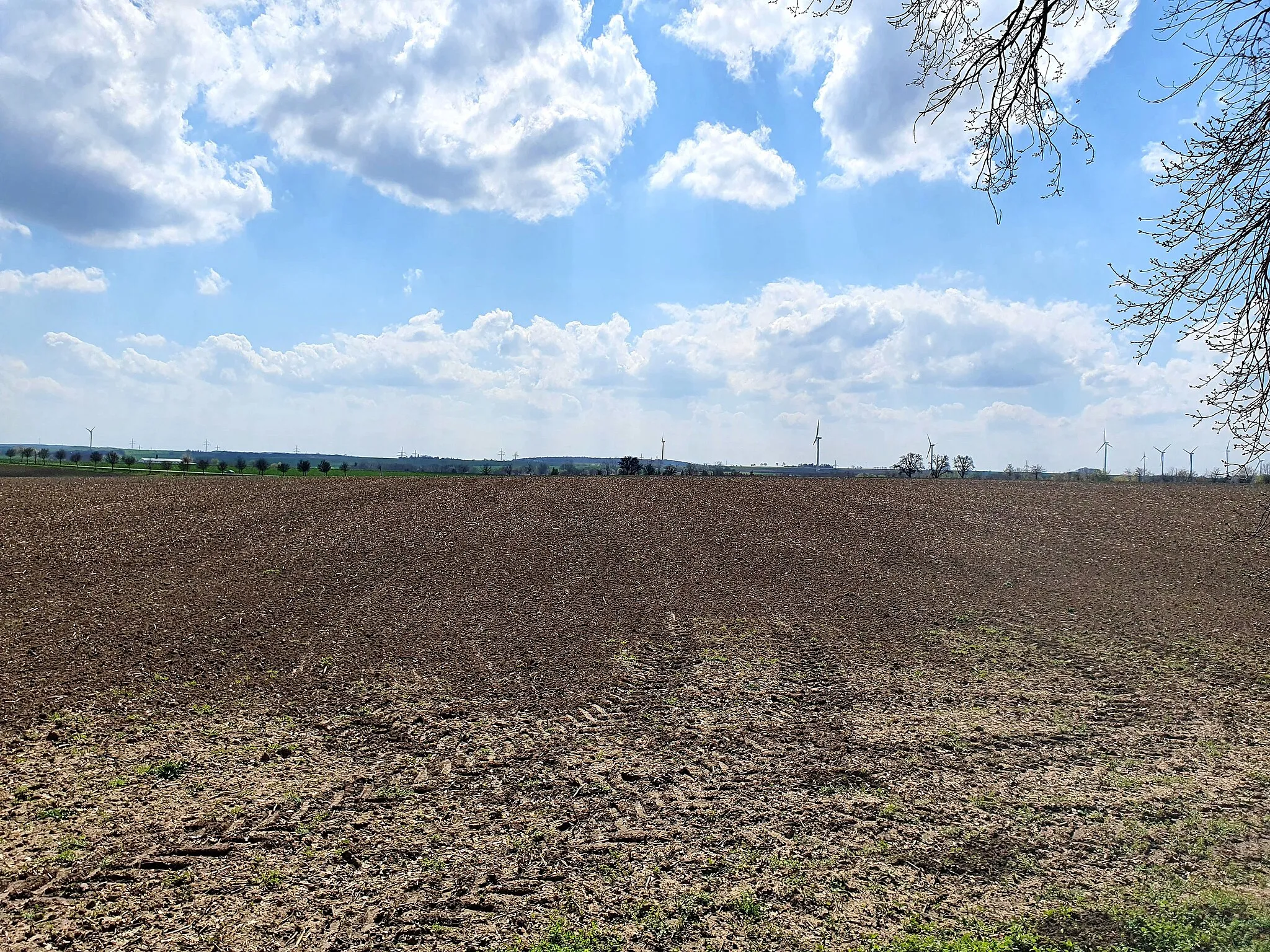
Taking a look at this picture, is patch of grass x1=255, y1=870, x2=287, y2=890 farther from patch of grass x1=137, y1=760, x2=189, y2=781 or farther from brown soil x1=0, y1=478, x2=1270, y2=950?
patch of grass x1=137, y1=760, x2=189, y2=781

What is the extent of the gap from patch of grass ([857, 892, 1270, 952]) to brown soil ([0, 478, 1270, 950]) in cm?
23

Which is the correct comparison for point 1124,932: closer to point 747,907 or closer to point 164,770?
point 747,907

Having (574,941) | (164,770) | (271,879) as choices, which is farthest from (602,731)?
(164,770)

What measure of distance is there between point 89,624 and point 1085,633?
13639mm

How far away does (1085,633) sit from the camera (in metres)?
10.1

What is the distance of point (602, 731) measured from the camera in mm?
6996

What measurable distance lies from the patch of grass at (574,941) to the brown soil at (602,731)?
0.11 metres

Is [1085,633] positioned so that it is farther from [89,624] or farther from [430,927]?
[89,624]

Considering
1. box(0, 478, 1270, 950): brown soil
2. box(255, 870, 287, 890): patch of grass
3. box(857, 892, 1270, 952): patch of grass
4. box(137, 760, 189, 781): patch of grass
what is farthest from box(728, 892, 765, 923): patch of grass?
box(137, 760, 189, 781): patch of grass

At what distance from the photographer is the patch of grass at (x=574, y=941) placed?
3.92m

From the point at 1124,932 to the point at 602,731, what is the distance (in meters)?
4.31

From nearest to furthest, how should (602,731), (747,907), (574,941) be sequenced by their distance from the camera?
1. (574,941)
2. (747,907)
3. (602,731)

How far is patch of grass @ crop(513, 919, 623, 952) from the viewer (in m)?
3.92

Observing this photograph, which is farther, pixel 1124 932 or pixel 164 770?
pixel 164 770
